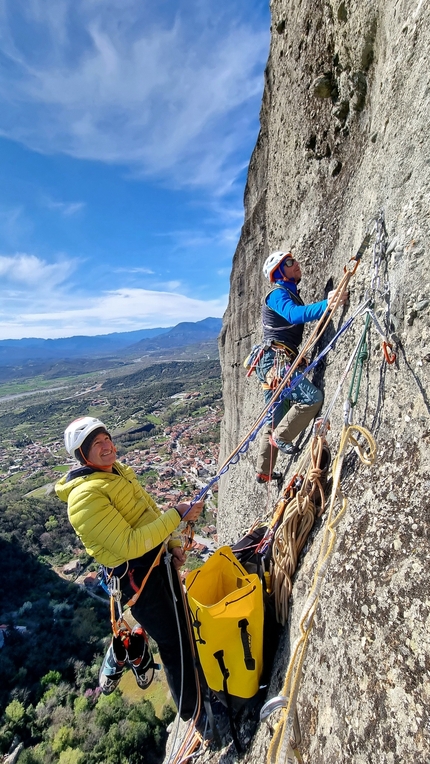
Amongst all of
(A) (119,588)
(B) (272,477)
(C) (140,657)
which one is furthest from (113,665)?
(B) (272,477)

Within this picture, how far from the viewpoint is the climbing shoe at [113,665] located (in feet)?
10.2

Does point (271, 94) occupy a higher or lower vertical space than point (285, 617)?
higher

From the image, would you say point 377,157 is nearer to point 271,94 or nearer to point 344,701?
point 344,701

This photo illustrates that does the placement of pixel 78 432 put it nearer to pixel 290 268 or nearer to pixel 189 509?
pixel 189 509

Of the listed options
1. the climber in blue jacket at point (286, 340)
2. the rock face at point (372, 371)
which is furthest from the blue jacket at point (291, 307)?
the rock face at point (372, 371)

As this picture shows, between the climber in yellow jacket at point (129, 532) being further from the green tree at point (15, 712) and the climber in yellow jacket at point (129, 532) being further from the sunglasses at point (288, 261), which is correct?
the green tree at point (15, 712)

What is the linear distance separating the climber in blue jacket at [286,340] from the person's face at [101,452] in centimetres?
197

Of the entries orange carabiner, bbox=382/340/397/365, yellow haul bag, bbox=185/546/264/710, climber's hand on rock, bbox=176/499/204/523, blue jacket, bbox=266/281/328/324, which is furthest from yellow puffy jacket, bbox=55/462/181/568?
blue jacket, bbox=266/281/328/324

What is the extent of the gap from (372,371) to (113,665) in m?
3.37

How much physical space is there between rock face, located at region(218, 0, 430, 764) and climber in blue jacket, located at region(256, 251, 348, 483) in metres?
0.28

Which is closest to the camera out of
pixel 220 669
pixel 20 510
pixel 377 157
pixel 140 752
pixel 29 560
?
pixel 220 669

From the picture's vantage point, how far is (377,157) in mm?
3105

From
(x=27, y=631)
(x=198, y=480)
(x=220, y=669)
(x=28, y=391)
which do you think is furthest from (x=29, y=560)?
(x=28, y=391)

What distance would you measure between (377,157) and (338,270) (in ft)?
3.53
